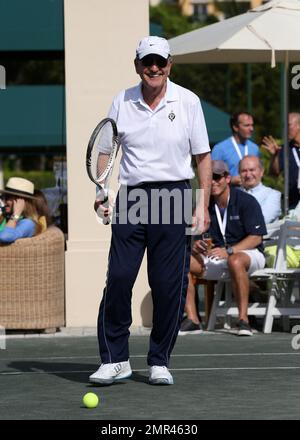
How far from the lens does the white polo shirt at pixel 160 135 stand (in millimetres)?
8398

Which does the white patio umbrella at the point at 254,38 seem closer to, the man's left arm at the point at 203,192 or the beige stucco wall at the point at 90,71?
the beige stucco wall at the point at 90,71

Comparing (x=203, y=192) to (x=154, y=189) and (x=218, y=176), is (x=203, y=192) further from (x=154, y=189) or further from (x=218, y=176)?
(x=218, y=176)

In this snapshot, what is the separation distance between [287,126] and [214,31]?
1.34 meters

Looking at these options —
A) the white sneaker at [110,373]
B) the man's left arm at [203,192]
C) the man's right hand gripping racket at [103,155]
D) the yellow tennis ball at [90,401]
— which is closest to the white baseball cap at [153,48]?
the man's right hand gripping racket at [103,155]

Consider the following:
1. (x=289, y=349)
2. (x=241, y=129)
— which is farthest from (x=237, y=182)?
(x=289, y=349)

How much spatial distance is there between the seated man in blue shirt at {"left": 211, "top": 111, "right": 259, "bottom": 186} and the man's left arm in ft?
17.1

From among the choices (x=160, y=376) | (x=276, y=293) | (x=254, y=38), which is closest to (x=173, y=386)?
(x=160, y=376)

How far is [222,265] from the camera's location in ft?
38.7

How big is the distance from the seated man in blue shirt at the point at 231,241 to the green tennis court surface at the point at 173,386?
476mm

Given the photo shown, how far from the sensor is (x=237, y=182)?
1343 cm

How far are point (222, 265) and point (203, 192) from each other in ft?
11.0

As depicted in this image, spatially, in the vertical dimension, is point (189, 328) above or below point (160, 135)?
below

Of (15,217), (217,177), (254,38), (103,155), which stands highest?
(254,38)
